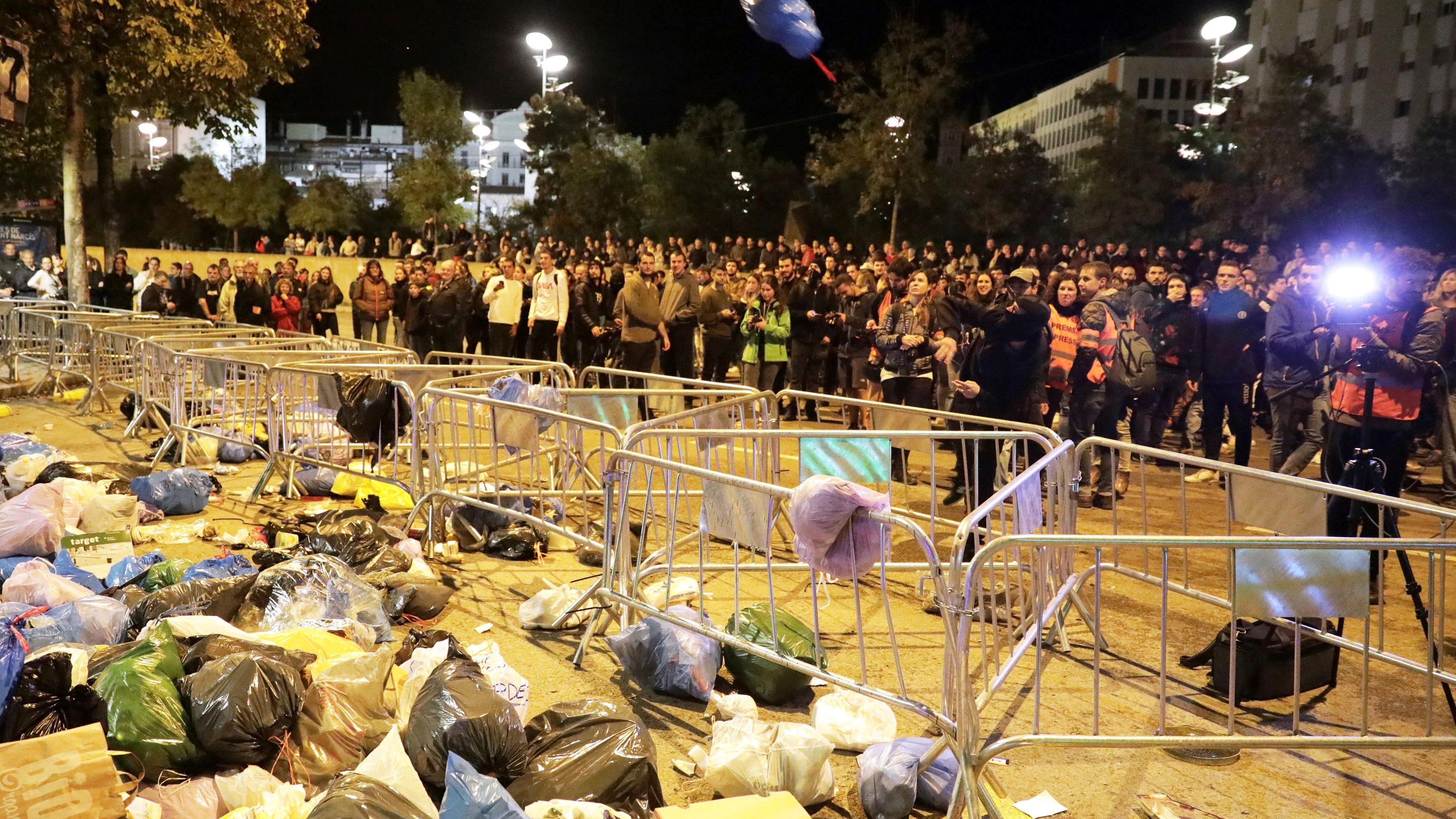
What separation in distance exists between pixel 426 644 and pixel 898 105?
26.8 meters

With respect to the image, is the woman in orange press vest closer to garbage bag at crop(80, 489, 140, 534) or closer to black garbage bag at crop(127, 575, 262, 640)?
black garbage bag at crop(127, 575, 262, 640)

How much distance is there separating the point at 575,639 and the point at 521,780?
2.04 metres

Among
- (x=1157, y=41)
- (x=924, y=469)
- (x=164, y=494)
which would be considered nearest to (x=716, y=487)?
(x=164, y=494)

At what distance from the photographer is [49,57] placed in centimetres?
1581

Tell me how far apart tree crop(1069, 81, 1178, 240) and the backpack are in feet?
84.7

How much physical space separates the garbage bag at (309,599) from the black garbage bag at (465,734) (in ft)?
4.84

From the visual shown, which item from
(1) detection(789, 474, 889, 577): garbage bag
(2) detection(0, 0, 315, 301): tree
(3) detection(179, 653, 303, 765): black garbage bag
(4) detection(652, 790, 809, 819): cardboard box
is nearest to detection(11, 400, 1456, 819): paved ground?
(1) detection(789, 474, 889, 577): garbage bag

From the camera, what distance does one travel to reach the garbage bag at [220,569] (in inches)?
219

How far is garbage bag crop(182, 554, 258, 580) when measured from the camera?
5570 millimetres

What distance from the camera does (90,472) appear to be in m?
8.12

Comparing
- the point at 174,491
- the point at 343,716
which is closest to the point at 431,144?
the point at 174,491

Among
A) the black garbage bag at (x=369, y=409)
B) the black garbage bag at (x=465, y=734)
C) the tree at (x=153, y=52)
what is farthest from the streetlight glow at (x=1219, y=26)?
the black garbage bag at (x=465, y=734)

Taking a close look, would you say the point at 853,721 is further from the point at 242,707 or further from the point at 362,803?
the point at 242,707

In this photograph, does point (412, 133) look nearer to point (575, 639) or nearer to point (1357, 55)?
point (575, 639)
